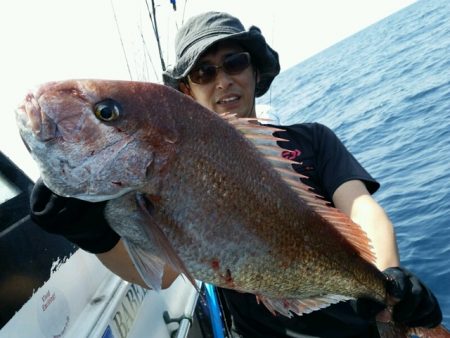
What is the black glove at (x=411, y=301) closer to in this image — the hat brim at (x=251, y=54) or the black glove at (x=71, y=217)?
the black glove at (x=71, y=217)

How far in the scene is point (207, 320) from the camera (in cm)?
425

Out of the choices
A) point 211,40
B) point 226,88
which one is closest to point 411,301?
point 226,88

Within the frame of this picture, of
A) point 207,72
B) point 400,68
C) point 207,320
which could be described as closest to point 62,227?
point 207,72

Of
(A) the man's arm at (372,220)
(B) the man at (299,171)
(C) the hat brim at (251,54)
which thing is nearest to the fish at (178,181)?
(B) the man at (299,171)

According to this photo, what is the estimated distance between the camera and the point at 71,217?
5.70 feet

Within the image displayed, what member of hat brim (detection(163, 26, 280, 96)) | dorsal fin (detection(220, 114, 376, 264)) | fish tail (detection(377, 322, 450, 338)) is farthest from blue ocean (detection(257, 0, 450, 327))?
hat brim (detection(163, 26, 280, 96))

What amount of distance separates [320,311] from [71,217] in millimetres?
1663

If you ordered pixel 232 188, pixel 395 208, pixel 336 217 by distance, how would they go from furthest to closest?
pixel 395 208, pixel 336 217, pixel 232 188

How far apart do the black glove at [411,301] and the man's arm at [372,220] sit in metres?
0.22

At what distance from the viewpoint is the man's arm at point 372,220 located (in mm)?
2592

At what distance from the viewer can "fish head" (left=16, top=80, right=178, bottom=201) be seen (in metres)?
1.42

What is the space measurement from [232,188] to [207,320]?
3029 mm

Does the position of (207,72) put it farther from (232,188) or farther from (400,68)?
(400,68)

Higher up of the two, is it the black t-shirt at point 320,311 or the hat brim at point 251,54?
the hat brim at point 251,54
